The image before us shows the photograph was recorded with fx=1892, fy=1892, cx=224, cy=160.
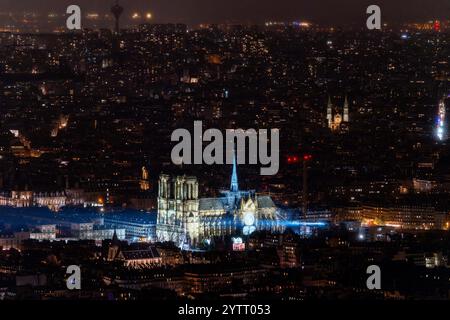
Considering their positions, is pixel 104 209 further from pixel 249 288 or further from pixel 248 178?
pixel 249 288

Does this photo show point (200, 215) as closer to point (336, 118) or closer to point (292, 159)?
point (292, 159)

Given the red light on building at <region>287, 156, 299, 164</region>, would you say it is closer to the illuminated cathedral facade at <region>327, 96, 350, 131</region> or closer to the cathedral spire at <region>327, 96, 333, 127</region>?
the illuminated cathedral facade at <region>327, 96, 350, 131</region>

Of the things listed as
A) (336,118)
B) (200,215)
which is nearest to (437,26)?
(200,215)

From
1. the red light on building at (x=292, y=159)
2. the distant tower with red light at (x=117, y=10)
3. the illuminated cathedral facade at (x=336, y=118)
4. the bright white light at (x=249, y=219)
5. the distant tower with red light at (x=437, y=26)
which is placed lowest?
the bright white light at (x=249, y=219)

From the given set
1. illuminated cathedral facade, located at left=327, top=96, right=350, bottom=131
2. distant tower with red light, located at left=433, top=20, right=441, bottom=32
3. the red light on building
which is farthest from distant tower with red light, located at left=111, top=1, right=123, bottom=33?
illuminated cathedral facade, located at left=327, top=96, right=350, bottom=131

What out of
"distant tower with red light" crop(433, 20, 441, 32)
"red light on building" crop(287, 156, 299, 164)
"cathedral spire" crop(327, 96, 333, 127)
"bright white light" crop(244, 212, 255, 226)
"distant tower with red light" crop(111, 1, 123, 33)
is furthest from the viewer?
"cathedral spire" crop(327, 96, 333, 127)

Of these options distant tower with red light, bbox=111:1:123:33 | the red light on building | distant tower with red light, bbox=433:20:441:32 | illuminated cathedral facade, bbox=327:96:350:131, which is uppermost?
distant tower with red light, bbox=111:1:123:33

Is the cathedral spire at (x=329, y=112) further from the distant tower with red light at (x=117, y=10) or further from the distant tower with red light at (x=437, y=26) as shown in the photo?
the distant tower with red light at (x=437, y=26)

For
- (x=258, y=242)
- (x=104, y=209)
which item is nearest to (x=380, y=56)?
(x=104, y=209)

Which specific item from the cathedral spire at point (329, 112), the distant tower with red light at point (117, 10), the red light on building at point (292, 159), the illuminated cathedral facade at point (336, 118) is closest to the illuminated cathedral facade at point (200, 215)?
the red light on building at point (292, 159)
